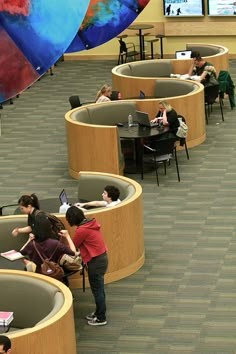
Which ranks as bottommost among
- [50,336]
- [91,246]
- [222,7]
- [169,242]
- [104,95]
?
[169,242]

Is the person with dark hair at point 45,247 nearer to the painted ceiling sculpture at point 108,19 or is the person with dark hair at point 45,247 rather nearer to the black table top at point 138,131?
the painted ceiling sculpture at point 108,19

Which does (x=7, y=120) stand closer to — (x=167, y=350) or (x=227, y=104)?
(x=227, y=104)

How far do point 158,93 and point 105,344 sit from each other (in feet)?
31.7

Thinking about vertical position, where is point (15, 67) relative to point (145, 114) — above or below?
above

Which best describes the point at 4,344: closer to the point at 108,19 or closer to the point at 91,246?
the point at 91,246

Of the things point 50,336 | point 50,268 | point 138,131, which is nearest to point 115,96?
point 138,131

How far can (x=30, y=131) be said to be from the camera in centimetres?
1738

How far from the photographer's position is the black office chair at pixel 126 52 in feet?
79.0

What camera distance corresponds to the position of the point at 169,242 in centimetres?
1076

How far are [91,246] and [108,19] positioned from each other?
448cm

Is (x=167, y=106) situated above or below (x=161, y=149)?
above

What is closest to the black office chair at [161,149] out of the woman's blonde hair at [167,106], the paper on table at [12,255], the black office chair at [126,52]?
the woman's blonde hair at [167,106]

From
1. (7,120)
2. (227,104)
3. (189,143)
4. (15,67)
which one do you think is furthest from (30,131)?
(15,67)

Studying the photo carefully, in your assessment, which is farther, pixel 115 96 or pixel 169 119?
pixel 115 96
